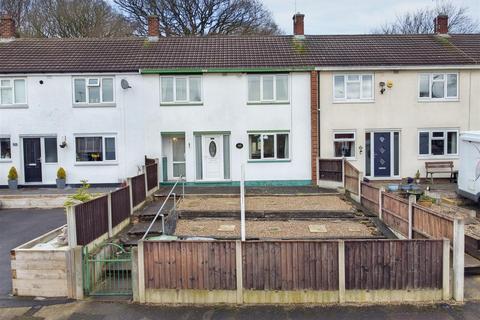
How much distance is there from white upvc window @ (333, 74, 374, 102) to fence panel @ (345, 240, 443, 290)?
12277 mm

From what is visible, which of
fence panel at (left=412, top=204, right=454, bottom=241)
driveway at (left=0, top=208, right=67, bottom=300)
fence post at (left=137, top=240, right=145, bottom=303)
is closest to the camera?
fence post at (left=137, top=240, right=145, bottom=303)

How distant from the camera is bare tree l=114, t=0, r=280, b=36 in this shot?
38.0 m

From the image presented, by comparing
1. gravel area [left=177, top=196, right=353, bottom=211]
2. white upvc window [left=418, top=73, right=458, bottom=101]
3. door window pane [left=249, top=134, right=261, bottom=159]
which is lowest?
gravel area [left=177, top=196, right=353, bottom=211]

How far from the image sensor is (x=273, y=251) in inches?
301

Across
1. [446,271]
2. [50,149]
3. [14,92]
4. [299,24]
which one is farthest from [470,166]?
[14,92]

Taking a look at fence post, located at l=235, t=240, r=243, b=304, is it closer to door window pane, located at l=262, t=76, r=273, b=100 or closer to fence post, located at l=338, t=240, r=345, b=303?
fence post, located at l=338, t=240, r=345, b=303

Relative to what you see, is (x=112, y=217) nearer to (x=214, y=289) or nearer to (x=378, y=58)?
(x=214, y=289)

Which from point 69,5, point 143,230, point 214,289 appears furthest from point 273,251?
point 69,5

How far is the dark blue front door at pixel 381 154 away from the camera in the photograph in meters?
19.1

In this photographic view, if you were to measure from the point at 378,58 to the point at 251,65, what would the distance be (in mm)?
5875

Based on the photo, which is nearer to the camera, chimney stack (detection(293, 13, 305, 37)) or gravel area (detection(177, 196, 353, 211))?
gravel area (detection(177, 196, 353, 211))

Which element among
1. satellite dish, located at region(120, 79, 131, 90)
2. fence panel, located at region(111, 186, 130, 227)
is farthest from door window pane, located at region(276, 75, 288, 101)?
fence panel, located at region(111, 186, 130, 227)

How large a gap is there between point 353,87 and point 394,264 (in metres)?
12.8

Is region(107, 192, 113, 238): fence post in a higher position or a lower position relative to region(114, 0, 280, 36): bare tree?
lower
